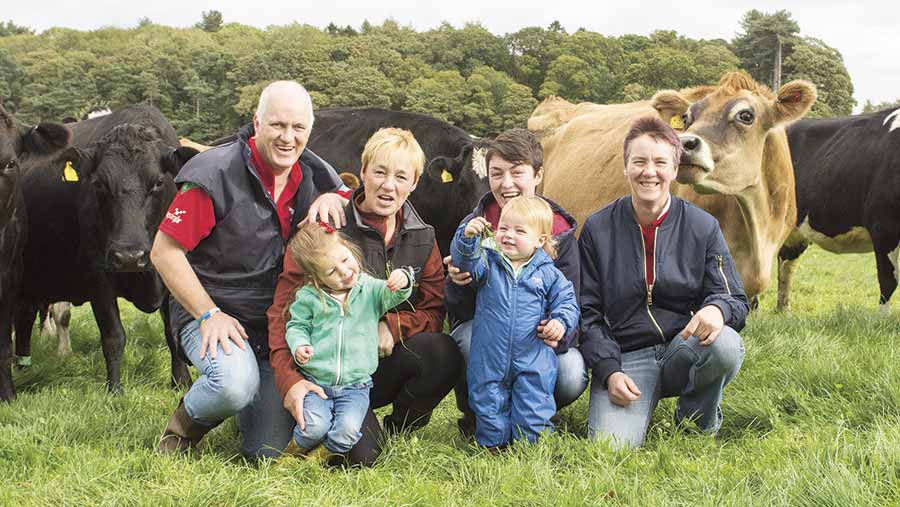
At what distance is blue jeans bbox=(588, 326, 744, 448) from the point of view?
140 inches

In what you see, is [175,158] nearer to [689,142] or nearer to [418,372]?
[418,372]

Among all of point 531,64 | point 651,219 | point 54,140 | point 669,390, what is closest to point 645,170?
point 651,219

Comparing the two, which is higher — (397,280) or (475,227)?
(475,227)

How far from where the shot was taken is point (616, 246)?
379 cm

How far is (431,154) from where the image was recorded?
25.9ft

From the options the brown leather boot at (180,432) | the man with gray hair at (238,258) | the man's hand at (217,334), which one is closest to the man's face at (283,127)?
the man with gray hair at (238,258)

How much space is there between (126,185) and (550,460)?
126 inches

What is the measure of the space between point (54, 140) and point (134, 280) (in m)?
1.06

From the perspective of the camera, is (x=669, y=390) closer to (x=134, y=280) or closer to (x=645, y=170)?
(x=645, y=170)

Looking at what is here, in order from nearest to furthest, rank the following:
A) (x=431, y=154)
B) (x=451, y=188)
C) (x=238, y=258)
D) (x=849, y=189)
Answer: (x=238, y=258)
(x=451, y=188)
(x=431, y=154)
(x=849, y=189)

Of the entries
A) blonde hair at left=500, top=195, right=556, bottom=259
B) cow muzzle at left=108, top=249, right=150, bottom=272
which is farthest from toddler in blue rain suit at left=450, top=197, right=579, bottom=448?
cow muzzle at left=108, top=249, right=150, bottom=272

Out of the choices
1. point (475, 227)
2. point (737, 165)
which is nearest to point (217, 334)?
point (475, 227)

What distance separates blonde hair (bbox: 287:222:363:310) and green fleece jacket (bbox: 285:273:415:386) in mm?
40

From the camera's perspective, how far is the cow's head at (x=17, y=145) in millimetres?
4844
